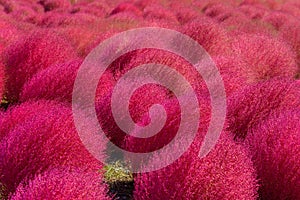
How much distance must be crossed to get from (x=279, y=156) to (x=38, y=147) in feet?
10.5

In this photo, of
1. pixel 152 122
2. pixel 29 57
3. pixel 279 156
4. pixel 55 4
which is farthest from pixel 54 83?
pixel 55 4

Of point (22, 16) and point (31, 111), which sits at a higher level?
point (31, 111)

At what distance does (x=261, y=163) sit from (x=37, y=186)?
321cm

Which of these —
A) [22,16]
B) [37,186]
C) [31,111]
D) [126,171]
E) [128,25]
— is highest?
[37,186]

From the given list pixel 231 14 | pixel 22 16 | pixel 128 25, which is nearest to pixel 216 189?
pixel 128 25

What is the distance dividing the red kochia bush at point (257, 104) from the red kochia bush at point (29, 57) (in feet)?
13.2

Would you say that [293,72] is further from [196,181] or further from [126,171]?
[196,181]

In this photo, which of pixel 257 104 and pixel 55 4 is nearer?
pixel 257 104

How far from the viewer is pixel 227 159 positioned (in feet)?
16.7

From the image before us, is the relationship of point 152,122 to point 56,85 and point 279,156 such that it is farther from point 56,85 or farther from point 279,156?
point 56,85

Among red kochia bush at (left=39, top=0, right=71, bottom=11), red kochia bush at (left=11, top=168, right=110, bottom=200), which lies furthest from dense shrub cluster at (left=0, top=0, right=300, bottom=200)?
red kochia bush at (left=39, top=0, right=71, bottom=11)

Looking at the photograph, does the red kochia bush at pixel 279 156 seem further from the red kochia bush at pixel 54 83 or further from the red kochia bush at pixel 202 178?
the red kochia bush at pixel 54 83

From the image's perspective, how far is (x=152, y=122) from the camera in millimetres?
6383

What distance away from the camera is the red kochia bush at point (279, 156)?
586 cm
